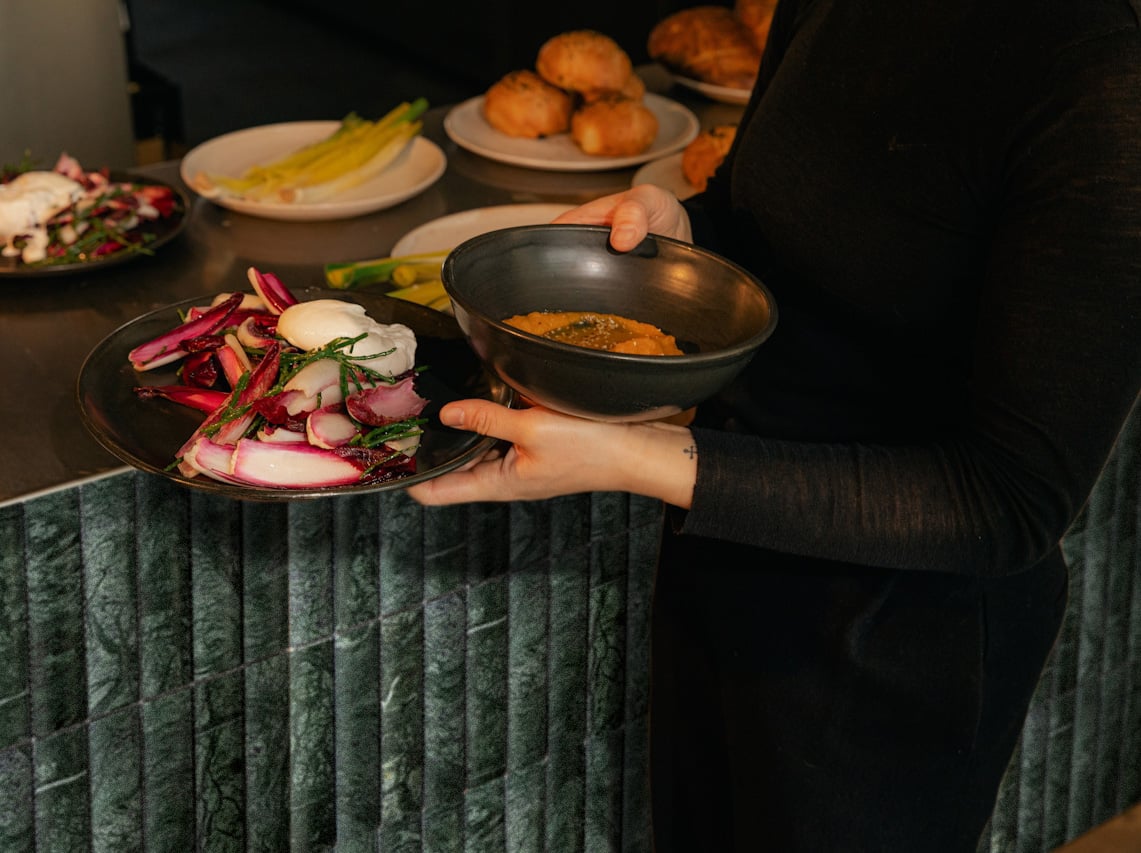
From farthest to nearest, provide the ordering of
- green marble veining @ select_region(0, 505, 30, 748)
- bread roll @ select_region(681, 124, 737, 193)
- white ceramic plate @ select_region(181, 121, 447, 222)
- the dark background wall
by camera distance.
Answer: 1. the dark background wall
2. bread roll @ select_region(681, 124, 737, 193)
3. white ceramic plate @ select_region(181, 121, 447, 222)
4. green marble veining @ select_region(0, 505, 30, 748)

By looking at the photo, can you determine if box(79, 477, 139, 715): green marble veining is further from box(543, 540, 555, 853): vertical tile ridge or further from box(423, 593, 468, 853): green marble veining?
box(543, 540, 555, 853): vertical tile ridge

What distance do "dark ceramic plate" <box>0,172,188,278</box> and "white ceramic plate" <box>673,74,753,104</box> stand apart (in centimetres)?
108

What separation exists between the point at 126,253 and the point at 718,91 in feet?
4.07

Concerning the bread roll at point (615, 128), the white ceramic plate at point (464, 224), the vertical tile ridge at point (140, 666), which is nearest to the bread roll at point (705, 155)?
the bread roll at point (615, 128)

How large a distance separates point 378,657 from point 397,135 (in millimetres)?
952

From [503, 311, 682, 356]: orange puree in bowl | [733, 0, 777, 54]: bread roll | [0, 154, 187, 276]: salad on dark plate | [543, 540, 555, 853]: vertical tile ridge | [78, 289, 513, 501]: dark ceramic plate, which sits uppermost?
[503, 311, 682, 356]: orange puree in bowl

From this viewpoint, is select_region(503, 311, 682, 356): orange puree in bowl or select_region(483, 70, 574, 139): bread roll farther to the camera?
select_region(483, 70, 574, 139): bread roll

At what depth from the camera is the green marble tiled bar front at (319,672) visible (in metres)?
1.23

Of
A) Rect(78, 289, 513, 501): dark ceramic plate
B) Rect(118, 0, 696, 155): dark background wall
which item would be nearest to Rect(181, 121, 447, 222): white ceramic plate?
Rect(78, 289, 513, 501): dark ceramic plate

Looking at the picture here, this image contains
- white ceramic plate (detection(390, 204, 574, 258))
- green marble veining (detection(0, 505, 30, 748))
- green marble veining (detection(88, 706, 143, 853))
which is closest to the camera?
green marble veining (detection(0, 505, 30, 748))

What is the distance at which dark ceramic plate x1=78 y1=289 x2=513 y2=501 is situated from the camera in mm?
1087

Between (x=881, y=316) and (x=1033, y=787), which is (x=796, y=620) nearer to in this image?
(x=881, y=316)

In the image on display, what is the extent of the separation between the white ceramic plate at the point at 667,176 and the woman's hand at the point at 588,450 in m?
0.98

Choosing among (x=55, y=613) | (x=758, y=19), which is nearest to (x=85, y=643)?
(x=55, y=613)
